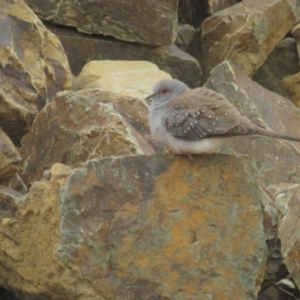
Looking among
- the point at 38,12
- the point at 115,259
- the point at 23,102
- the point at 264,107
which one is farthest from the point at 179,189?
the point at 38,12

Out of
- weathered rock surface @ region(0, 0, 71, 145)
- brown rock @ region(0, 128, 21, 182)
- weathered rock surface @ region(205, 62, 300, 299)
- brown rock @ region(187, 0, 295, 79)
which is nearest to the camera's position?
brown rock @ region(0, 128, 21, 182)

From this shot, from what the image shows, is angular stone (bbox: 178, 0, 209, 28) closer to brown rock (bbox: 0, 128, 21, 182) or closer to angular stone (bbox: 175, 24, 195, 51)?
angular stone (bbox: 175, 24, 195, 51)

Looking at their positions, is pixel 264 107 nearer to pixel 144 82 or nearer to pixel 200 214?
pixel 144 82

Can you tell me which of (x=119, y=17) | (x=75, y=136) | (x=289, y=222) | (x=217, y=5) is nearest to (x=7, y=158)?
(x=75, y=136)

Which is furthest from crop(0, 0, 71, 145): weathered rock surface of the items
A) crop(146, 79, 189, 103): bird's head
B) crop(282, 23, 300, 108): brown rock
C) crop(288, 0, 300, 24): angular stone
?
crop(288, 0, 300, 24): angular stone

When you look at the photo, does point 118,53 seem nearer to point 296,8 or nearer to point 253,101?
point 253,101

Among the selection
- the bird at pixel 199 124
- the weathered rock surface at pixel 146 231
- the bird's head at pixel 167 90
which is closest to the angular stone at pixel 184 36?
the bird's head at pixel 167 90
